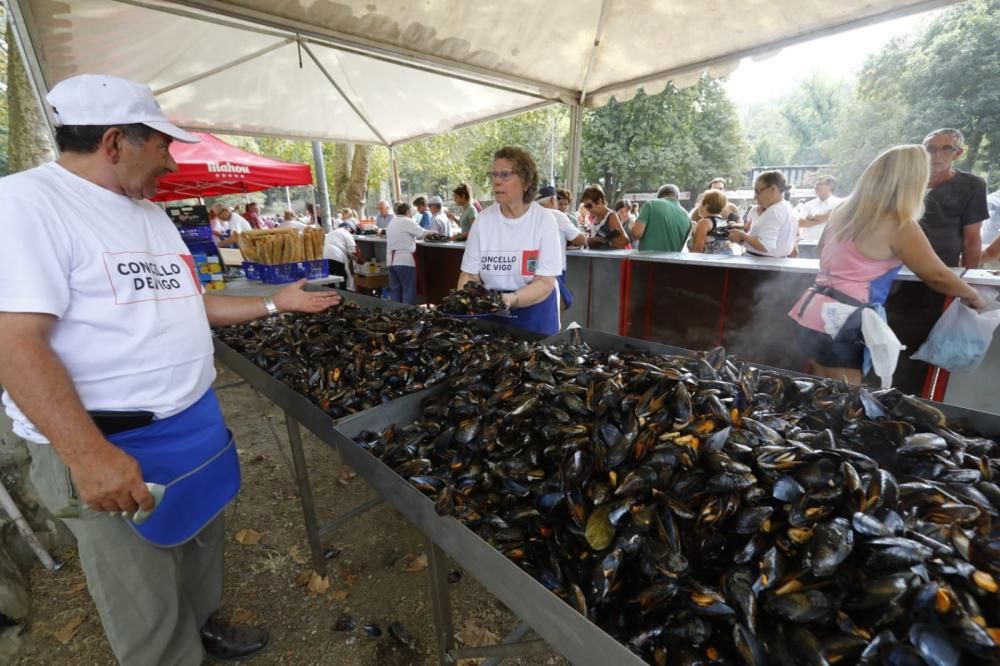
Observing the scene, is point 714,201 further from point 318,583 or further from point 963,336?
point 318,583

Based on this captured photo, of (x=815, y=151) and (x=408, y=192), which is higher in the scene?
(x=815, y=151)

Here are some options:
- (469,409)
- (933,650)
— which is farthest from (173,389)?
(933,650)

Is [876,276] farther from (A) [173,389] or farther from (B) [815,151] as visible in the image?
(B) [815,151]

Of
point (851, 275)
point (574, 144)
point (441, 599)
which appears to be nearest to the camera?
point (441, 599)

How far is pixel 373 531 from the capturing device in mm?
3096

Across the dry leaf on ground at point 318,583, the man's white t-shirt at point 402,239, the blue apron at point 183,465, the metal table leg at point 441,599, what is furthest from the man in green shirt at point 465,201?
the metal table leg at point 441,599

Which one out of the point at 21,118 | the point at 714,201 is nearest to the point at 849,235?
the point at 714,201

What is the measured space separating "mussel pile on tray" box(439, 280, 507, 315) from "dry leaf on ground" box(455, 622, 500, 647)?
1748 mm

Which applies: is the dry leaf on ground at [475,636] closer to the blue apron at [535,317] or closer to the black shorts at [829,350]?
the blue apron at [535,317]

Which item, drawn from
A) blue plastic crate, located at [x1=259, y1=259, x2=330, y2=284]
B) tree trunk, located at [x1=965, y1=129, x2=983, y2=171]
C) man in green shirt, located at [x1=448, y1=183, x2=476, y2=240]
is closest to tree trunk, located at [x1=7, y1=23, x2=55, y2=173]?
blue plastic crate, located at [x1=259, y1=259, x2=330, y2=284]

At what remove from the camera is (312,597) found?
258cm

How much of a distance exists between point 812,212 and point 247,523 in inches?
429

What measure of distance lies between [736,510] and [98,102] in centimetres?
213

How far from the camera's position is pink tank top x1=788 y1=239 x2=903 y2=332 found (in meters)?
2.61
